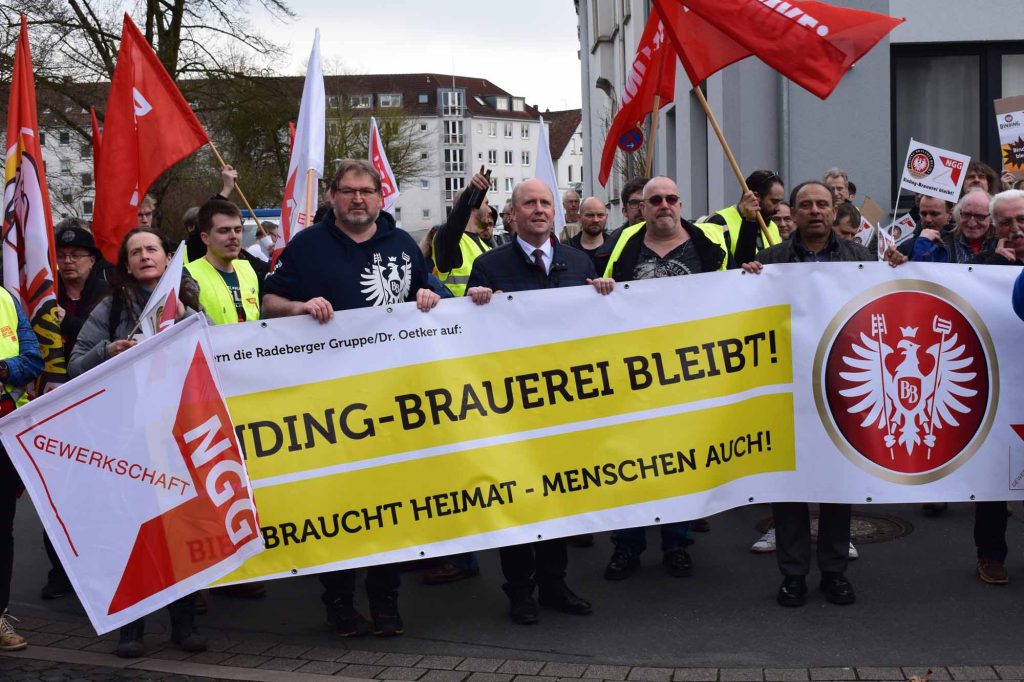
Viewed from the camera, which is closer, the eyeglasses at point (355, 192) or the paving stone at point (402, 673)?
the paving stone at point (402, 673)

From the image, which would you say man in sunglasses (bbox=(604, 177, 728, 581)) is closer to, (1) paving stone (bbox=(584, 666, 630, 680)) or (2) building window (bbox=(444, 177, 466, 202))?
(1) paving stone (bbox=(584, 666, 630, 680))

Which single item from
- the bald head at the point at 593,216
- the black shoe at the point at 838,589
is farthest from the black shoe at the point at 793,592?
the bald head at the point at 593,216

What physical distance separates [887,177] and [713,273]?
28.5 ft

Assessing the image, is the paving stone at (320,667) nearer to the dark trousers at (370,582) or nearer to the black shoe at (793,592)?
the dark trousers at (370,582)

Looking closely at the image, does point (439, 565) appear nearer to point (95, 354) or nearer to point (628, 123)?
point (95, 354)

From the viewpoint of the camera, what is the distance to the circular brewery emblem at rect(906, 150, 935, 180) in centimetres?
957

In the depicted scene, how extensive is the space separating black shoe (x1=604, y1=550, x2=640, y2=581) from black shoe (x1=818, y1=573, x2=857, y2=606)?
3.56 ft

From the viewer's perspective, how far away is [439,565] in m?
6.84

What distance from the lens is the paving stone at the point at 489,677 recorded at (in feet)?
16.7

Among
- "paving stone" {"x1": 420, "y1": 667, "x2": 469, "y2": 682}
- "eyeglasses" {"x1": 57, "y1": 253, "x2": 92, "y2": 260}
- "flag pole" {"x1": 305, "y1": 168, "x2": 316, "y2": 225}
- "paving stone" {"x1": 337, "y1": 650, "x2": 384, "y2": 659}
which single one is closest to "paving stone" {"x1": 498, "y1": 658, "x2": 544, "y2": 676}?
"paving stone" {"x1": 420, "y1": 667, "x2": 469, "y2": 682}

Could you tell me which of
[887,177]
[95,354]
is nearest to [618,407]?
[95,354]

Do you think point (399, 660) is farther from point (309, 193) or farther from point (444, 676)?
point (309, 193)

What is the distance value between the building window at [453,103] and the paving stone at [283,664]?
124010 mm

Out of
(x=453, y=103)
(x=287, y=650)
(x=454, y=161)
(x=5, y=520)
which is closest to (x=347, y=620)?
(x=287, y=650)
